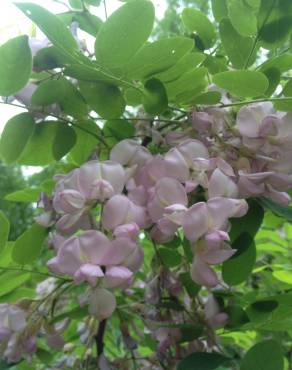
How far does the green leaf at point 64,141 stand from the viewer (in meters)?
0.63

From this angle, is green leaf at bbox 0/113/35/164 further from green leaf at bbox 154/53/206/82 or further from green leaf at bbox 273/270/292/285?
green leaf at bbox 273/270/292/285

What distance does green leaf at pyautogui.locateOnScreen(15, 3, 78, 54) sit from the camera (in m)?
0.44

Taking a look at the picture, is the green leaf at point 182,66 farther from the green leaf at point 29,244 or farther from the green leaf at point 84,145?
the green leaf at point 29,244

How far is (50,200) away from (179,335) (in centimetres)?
23

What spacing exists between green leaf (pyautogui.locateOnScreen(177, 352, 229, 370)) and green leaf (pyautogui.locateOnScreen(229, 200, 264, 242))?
0.14 m

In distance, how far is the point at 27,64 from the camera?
0.50 metres

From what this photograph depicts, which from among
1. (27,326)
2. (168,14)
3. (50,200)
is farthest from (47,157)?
(168,14)

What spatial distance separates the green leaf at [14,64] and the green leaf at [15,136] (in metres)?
0.05

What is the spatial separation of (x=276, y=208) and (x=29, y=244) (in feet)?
1.02

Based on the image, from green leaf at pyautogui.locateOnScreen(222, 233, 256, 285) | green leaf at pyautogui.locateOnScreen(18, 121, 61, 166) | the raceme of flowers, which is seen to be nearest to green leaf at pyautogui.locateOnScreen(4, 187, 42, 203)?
green leaf at pyautogui.locateOnScreen(18, 121, 61, 166)

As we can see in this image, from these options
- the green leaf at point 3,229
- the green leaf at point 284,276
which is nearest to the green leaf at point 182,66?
the green leaf at point 3,229

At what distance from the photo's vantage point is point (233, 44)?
23.5 inches

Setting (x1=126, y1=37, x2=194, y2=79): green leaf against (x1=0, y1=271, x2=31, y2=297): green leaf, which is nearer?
(x1=126, y1=37, x2=194, y2=79): green leaf

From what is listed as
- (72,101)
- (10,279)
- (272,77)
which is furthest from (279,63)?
(10,279)
